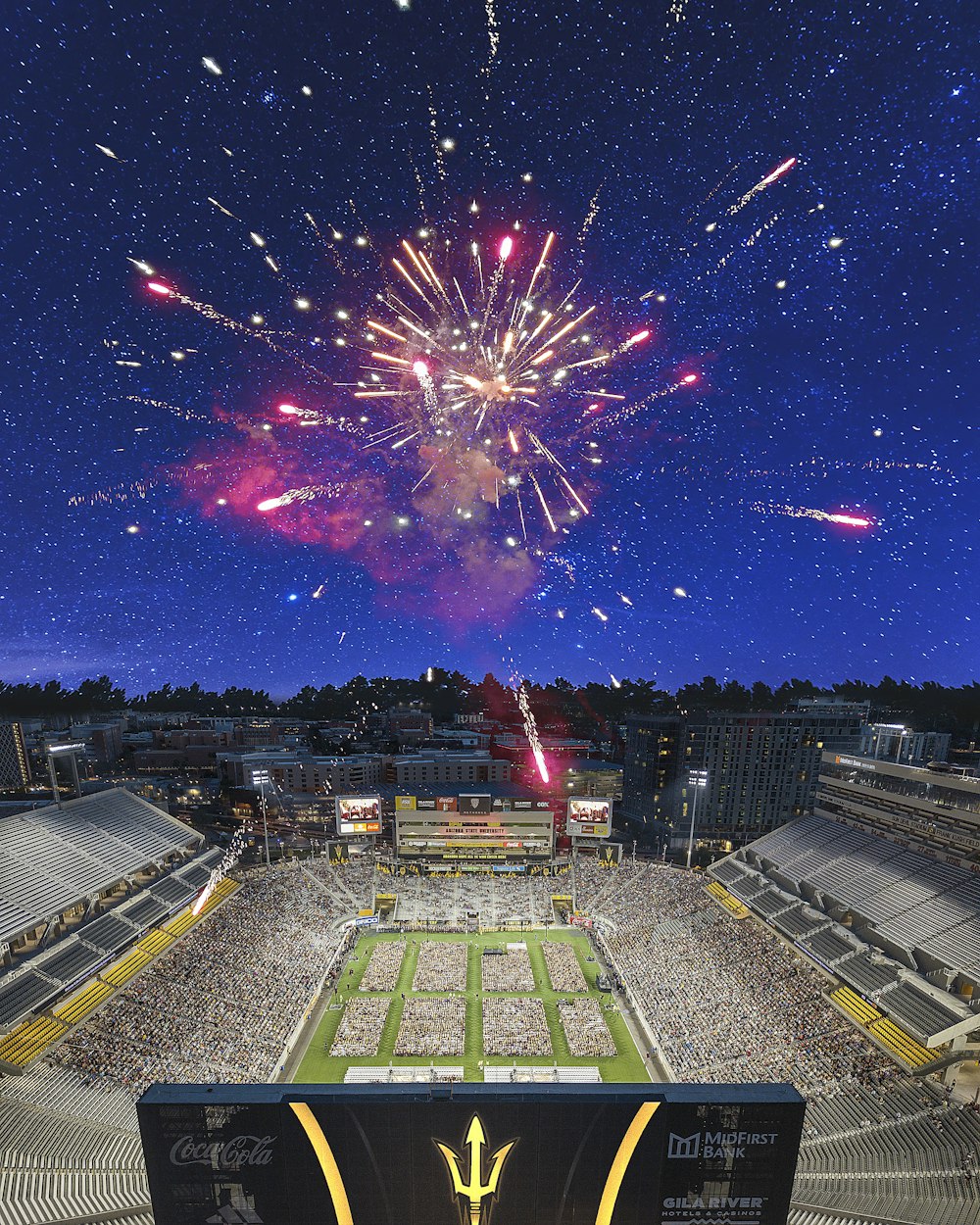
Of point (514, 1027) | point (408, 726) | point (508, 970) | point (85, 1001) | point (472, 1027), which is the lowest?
point (508, 970)

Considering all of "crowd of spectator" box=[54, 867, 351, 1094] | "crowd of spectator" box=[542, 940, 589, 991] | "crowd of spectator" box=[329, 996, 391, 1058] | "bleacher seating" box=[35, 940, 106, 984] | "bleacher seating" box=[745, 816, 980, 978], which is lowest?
"crowd of spectator" box=[542, 940, 589, 991]

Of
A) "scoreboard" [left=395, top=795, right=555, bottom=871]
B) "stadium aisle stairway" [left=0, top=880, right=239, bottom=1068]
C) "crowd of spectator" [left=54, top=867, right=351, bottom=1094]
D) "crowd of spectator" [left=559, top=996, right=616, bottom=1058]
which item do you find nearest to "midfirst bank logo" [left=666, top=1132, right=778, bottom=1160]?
"crowd of spectator" [left=559, top=996, right=616, bottom=1058]

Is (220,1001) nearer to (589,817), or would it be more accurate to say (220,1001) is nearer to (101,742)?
(589,817)

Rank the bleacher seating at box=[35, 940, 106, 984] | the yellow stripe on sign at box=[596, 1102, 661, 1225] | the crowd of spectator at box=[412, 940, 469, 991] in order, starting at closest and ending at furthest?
the yellow stripe on sign at box=[596, 1102, 661, 1225] → the bleacher seating at box=[35, 940, 106, 984] → the crowd of spectator at box=[412, 940, 469, 991]

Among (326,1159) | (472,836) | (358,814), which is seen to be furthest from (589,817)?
(326,1159)

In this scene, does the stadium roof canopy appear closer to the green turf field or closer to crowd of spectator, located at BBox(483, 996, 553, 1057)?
the green turf field

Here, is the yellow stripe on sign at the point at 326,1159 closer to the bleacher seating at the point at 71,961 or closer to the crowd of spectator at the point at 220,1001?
the crowd of spectator at the point at 220,1001

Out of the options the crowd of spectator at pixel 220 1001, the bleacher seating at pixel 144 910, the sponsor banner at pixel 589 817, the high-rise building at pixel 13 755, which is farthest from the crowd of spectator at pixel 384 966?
the high-rise building at pixel 13 755
